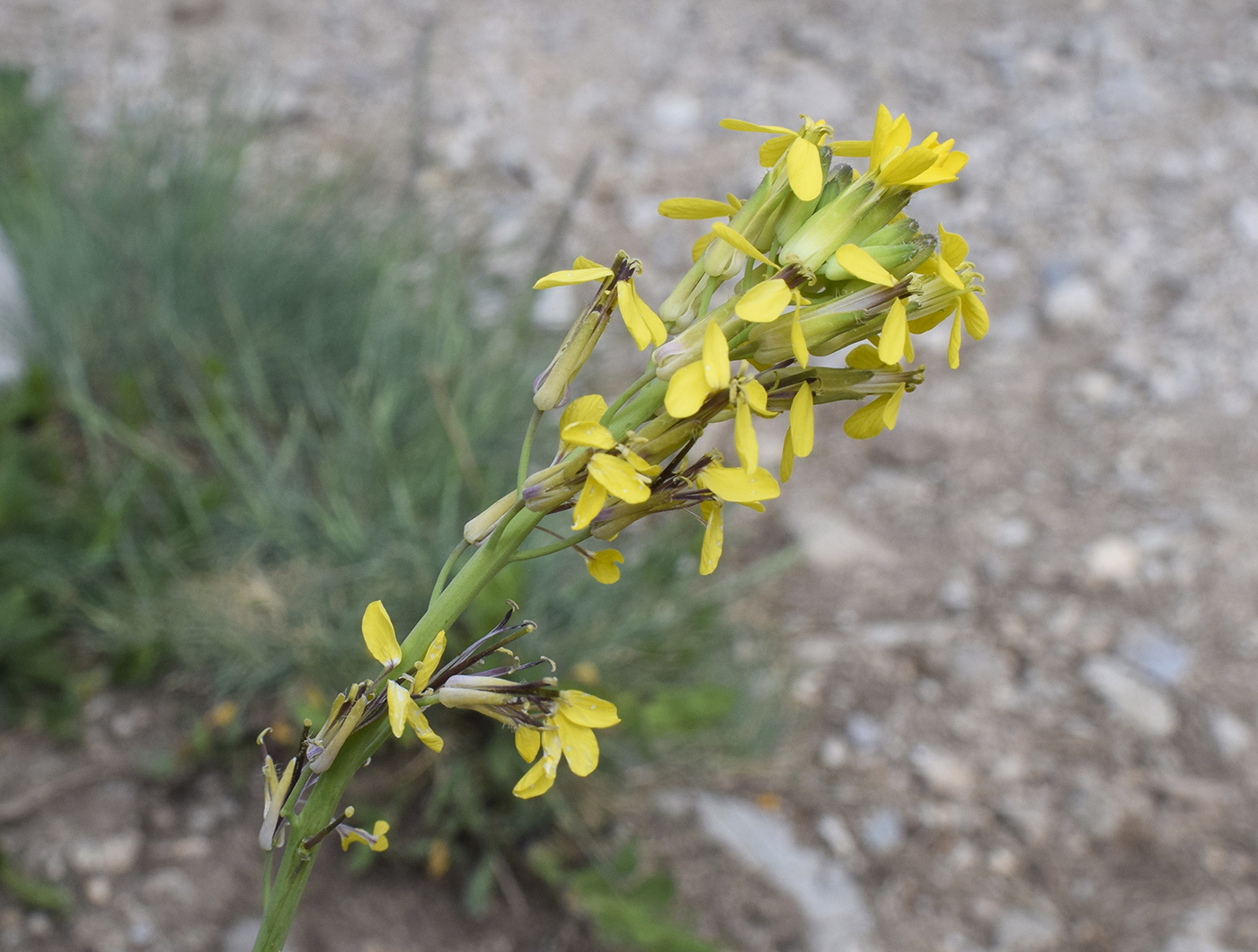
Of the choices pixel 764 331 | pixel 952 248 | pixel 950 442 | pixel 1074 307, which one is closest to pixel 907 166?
pixel 952 248

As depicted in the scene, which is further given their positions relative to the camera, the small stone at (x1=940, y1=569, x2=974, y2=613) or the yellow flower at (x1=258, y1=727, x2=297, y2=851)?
the small stone at (x1=940, y1=569, x2=974, y2=613)

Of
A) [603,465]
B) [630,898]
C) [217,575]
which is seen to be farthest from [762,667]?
[603,465]

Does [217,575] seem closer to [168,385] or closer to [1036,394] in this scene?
[168,385]

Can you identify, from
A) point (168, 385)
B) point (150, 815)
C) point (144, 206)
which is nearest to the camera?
point (150, 815)

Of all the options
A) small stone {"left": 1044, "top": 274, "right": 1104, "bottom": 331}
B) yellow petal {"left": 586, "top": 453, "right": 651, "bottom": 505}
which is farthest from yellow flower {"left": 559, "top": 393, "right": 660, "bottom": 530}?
small stone {"left": 1044, "top": 274, "right": 1104, "bottom": 331}

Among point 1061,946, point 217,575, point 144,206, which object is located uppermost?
point 144,206

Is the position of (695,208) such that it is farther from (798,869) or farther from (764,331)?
(798,869)

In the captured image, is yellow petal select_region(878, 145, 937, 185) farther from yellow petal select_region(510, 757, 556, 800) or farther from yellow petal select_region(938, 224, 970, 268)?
yellow petal select_region(510, 757, 556, 800)
